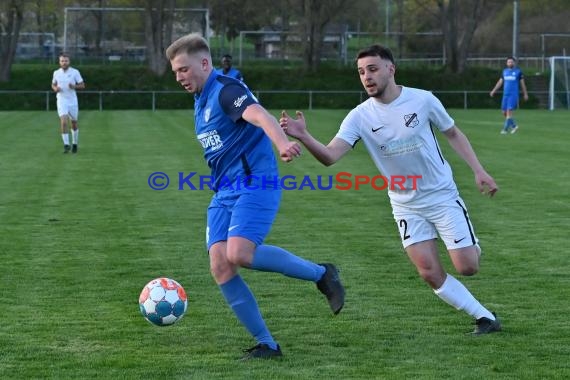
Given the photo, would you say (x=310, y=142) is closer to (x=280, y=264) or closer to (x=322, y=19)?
(x=280, y=264)

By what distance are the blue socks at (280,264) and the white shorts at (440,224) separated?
729mm

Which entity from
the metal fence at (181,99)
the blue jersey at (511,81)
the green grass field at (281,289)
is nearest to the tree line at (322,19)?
the metal fence at (181,99)

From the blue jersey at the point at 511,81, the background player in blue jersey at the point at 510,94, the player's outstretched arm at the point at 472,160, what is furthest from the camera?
the blue jersey at the point at 511,81

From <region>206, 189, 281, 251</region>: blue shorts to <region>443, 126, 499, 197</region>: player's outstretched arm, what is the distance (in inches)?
49.2

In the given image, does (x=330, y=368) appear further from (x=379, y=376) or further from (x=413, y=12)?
(x=413, y=12)

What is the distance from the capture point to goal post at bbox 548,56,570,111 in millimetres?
44531

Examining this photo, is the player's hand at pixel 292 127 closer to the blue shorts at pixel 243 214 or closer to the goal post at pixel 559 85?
the blue shorts at pixel 243 214

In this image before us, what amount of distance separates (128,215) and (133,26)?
57192 mm

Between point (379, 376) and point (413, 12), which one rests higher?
point (413, 12)

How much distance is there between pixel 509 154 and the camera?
20.7 m

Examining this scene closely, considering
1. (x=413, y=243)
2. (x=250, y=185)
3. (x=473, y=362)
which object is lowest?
(x=473, y=362)

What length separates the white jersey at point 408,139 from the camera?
258 inches

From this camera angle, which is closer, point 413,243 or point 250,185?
point 250,185

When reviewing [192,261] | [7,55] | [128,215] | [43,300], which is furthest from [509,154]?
[7,55]
